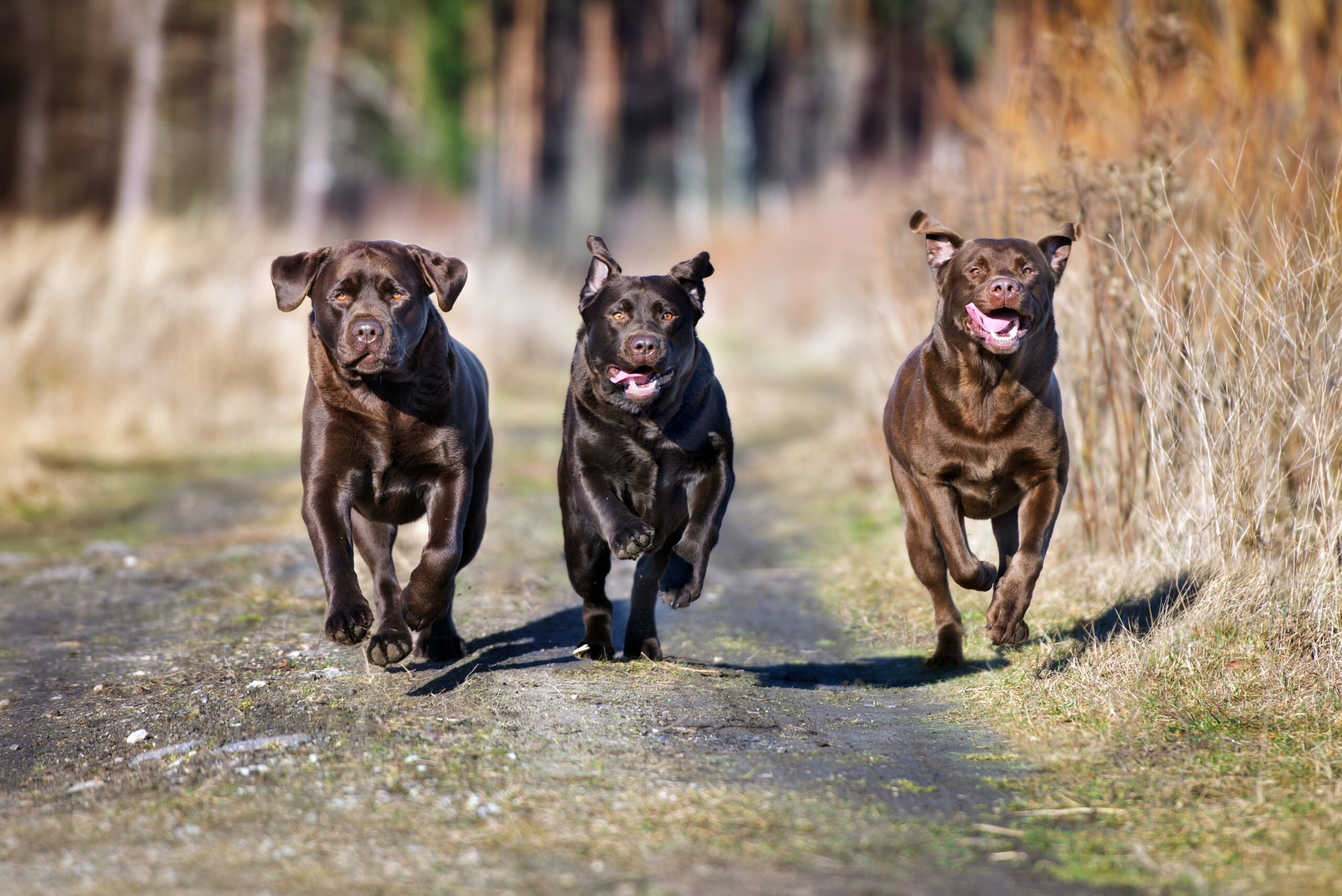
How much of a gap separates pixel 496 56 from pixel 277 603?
117 feet

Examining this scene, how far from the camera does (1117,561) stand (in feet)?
21.0

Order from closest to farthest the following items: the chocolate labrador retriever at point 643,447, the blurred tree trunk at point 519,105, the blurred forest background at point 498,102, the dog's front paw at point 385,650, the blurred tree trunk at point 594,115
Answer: the dog's front paw at point 385,650 → the chocolate labrador retriever at point 643,447 → the blurred forest background at point 498,102 → the blurred tree trunk at point 519,105 → the blurred tree trunk at point 594,115

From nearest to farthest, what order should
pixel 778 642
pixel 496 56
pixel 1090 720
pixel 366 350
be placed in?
pixel 1090 720
pixel 366 350
pixel 778 642
pixel 496 56

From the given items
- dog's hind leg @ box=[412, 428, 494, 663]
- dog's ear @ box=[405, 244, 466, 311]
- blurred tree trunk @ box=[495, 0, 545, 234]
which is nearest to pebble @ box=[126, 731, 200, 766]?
dog's hind leg @ box=[412, 428, 494, 663]

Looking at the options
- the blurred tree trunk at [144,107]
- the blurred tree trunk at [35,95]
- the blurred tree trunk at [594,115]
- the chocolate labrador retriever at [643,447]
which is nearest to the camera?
the chocolate labrador retriever at [643,447]

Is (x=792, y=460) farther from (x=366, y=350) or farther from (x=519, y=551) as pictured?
(x=366, y=350)

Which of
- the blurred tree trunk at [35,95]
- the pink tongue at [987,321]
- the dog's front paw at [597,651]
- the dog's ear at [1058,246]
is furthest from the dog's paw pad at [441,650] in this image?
the blurred tree trunk at [35,95]

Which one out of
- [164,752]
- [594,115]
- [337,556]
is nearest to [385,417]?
[337,556]

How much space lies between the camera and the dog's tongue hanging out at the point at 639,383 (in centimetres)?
500

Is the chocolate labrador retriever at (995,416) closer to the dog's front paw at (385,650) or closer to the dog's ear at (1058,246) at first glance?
the dog's ear at (1058,246)

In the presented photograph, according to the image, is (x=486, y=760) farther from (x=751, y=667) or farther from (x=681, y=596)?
(x=751, y=667)

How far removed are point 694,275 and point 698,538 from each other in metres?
1.10

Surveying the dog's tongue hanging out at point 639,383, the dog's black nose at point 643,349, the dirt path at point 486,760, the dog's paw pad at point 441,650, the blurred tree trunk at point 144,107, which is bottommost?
the dirt path at point 486,760

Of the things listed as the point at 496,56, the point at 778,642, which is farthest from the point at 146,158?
the point at 778,642
